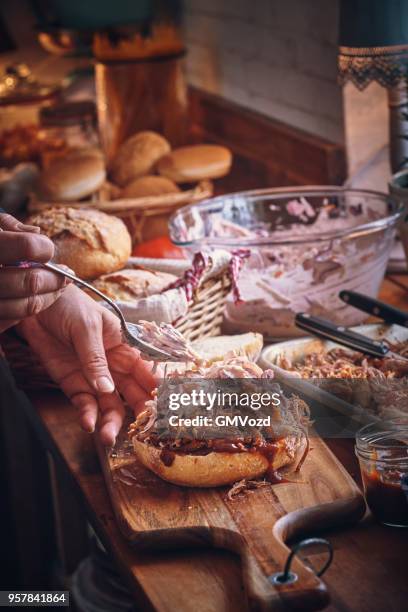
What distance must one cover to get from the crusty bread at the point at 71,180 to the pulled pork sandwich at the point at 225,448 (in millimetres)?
1259

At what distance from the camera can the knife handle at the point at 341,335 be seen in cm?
131

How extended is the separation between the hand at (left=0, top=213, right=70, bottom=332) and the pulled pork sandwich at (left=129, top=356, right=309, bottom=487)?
0.18 meters

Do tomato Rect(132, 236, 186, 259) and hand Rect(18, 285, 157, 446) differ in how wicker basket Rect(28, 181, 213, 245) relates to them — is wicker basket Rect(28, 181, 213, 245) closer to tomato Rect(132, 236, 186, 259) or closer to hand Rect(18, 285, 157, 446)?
tomato Rect(132, 236, 186, 259)

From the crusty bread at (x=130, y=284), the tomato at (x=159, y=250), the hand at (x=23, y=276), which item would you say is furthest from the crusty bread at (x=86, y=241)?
the hand at (x=23, y=276)

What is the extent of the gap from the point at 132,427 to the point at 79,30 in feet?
6.66

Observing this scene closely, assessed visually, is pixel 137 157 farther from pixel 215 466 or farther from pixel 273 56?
pixel 215 466

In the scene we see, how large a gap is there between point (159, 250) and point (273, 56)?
944 mm

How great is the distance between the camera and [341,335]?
53.2 inches

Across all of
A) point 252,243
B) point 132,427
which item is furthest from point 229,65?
point 132,427

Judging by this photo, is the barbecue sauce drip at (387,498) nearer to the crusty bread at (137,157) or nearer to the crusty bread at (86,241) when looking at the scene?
A: the crusty bread at (86,241)

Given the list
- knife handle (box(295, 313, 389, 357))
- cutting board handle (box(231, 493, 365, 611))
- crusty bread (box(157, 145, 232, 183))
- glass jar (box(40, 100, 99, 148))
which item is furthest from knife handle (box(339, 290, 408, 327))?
glass jar (box(40, 100, 99, 148))

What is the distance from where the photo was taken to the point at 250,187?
2754 mm

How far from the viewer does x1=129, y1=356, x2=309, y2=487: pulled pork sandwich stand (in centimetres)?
105
